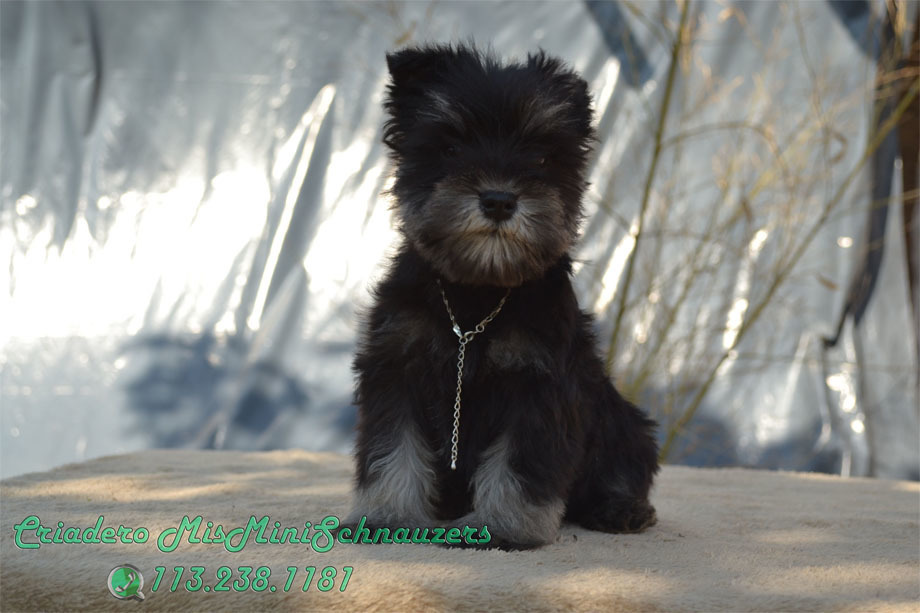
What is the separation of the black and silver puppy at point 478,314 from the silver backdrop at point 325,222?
3099 mm

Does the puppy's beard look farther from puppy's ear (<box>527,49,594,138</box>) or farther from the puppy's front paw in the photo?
the puppy's front paw

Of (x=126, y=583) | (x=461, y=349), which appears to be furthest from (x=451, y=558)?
(x=126, y=583)

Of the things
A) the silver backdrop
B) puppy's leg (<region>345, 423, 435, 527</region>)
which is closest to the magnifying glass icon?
puppy's leg (<region>345, 423, 435, 527</region>)

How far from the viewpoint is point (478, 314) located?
303 cm

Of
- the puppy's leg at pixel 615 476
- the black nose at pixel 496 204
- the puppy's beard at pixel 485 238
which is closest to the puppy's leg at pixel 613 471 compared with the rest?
the puppy's leg at pixel 615 476

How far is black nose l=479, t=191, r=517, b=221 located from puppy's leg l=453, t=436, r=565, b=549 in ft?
2.21

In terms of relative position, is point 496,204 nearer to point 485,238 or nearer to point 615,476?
point 485,238

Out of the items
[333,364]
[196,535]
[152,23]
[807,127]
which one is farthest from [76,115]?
[807,127]

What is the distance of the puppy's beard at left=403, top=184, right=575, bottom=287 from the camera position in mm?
2766

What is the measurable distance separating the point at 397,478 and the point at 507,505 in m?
0.35

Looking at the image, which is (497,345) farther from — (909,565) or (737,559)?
(909,565)

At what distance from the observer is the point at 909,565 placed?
9.91 feet

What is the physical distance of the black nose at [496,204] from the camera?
273 centimetres

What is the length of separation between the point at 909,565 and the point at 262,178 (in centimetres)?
472
